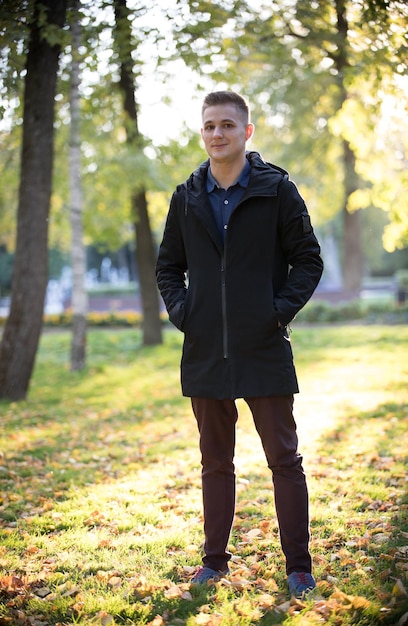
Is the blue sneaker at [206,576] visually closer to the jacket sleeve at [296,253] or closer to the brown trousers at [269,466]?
the brown trousers at [269,466]

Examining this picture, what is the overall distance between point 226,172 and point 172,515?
258 cm

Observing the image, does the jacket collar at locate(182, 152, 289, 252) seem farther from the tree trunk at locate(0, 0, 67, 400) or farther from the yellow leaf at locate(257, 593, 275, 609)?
the tree trunk at locate(0, 0, 67, 400)

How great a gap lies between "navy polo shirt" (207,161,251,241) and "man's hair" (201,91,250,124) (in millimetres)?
288

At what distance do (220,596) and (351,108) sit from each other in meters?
8.76

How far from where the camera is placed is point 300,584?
359 cm

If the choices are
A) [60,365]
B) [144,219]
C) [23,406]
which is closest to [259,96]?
[144,219]

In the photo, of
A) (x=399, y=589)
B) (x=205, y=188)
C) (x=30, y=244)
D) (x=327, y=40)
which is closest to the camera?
(x=399, y=589)

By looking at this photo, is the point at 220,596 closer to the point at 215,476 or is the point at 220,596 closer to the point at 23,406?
the point at 215,476

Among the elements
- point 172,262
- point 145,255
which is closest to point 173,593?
point 172,262

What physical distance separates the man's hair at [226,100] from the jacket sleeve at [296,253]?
0.45m

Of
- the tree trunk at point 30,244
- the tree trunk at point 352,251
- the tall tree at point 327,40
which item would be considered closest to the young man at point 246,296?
the tall tree at point 327,40

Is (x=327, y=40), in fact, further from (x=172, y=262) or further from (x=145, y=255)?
(x=145, y=255)

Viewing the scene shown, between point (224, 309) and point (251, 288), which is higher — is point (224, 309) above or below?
below

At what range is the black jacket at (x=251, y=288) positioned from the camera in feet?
11.6
